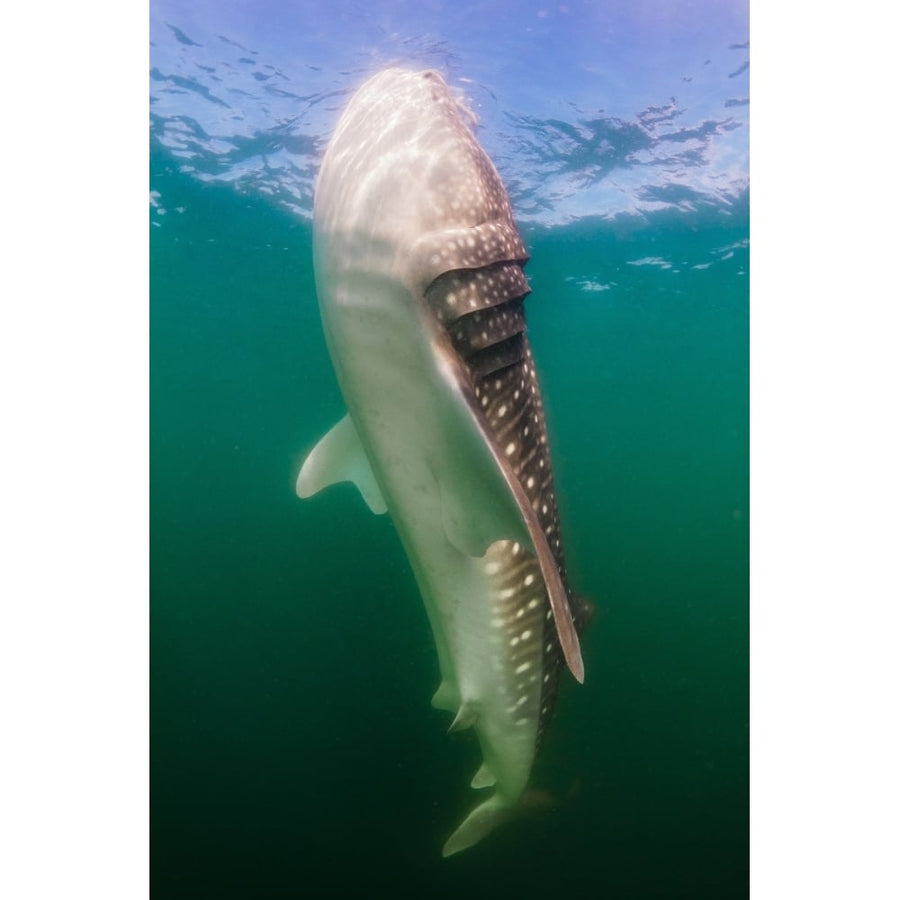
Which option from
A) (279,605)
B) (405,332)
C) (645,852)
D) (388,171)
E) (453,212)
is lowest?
(645,852)

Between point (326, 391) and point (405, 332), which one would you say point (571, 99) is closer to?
point (405, 332)

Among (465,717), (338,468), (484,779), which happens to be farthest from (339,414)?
(465,717)

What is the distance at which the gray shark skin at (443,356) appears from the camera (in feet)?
8.35

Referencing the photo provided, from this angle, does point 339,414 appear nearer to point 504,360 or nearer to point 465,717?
point 465,717

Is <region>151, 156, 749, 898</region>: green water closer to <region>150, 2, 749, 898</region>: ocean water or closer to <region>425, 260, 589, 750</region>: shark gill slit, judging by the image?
<region>150, 2, 749, 898</region>: ocean water

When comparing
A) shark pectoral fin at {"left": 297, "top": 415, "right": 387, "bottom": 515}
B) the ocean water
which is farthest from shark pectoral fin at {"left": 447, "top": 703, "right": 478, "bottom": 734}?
shark pectoral fin at {"left": 297, "top": 415, "right": 387, "bottom": 515}

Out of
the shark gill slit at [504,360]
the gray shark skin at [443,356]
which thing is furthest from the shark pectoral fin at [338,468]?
the shark gill slit at [504,360]

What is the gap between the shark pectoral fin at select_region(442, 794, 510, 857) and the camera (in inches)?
185

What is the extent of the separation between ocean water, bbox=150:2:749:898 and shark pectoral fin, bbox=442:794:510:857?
28 cm

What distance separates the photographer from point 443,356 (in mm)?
2551

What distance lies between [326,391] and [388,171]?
31.2m

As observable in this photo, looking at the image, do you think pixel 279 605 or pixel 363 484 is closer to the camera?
pixel 363 484
